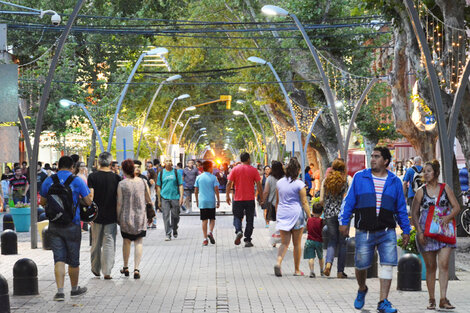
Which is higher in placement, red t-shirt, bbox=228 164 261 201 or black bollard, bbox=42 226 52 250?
red t-shirt, bbox=228 164 261 201

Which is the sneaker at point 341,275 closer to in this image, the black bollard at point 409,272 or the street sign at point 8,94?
the black bollard at point 409,272

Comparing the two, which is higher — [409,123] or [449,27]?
[449,27]

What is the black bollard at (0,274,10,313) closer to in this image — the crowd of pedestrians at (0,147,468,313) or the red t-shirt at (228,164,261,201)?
the crowd of pedestrians at (0,147,468,313)

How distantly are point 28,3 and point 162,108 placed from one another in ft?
87.6

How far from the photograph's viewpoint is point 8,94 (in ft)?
40.5

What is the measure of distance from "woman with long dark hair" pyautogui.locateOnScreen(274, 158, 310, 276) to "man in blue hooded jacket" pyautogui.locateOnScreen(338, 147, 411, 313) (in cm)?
366

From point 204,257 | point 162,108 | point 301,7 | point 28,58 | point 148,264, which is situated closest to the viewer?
point 148,264

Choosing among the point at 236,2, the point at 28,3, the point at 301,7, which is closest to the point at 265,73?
the point at 236,2

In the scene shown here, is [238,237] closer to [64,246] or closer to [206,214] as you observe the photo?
[206,214]

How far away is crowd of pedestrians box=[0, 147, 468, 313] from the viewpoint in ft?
32.2

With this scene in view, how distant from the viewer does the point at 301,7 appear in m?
36.4

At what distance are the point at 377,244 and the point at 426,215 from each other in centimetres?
93

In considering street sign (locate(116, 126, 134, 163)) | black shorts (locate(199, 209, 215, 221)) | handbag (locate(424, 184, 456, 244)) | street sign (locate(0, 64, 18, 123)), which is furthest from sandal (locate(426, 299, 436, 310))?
street sign (locate(116, 126, 134, 163))

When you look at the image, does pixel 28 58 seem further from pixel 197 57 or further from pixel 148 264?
pixel 148 264
